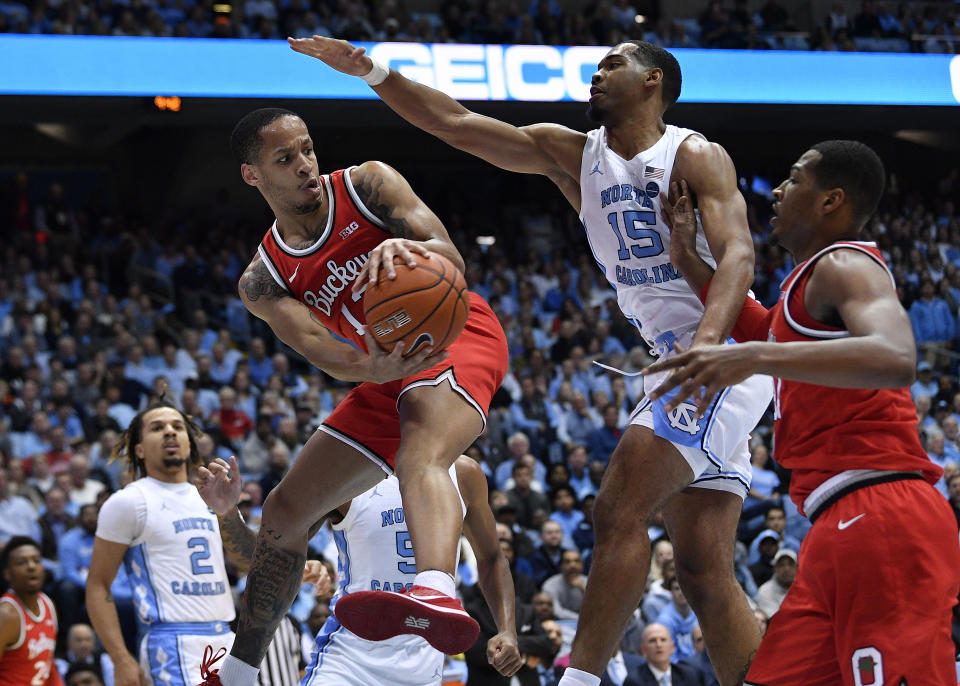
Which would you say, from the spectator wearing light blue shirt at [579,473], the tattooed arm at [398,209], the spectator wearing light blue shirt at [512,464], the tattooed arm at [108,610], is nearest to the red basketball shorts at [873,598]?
the tattooed arm at [398,209]

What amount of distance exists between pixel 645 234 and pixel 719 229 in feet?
1.16

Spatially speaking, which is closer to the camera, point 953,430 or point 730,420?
point 730,420

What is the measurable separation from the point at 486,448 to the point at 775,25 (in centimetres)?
1104

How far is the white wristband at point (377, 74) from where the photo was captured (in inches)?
190

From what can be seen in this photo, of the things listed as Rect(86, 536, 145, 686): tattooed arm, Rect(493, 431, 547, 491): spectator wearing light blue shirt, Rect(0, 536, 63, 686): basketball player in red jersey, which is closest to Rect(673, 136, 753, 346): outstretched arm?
Rect(86, 536, 145, 686): tattooed arm

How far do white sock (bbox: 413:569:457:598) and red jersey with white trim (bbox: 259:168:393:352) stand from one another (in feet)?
3.63

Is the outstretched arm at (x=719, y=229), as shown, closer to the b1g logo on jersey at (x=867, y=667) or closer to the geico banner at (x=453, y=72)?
the b1g logo on jersey at (x=867, y=667)

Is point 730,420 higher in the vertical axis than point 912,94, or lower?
lower

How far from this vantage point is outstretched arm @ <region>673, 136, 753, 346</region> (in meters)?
3.95

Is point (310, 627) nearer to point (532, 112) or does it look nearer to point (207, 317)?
point (207, 317)

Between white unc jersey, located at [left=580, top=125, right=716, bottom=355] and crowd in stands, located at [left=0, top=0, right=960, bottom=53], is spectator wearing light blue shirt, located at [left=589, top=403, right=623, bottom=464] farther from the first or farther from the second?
white unc jersey, located at [left=580, top=125, right=716, bottom=355]

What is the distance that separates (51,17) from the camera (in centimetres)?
1560

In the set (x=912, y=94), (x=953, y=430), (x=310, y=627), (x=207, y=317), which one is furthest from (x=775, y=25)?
(x=310, y=627)

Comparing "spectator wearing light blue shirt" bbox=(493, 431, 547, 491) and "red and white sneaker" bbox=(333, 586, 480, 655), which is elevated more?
"spectator wearing light blue shirt" bbox=(493, 431, 547, 491)
